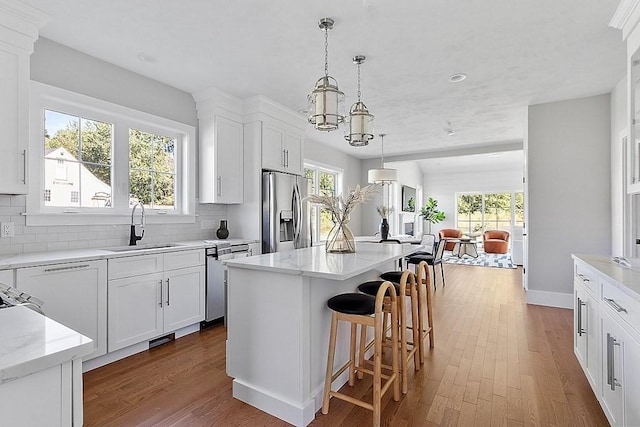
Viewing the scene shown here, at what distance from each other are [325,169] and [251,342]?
16.0 feet

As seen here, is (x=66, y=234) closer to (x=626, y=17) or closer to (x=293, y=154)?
A: (x=293, y=154)

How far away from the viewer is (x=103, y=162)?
3.18m

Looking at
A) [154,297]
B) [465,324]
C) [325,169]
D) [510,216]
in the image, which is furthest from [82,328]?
[510,216]

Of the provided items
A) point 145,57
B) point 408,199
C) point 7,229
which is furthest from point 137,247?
point 408,199

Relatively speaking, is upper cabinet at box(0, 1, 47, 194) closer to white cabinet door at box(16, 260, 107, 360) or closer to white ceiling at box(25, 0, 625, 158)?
white ceiling at box(25, 0, 625, 158)

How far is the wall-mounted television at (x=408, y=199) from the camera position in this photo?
961 cm

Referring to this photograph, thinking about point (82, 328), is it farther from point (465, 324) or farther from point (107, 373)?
point (465, 324)

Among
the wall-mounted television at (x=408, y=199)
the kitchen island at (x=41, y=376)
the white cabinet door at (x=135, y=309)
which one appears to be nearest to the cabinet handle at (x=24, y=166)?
the white cabinet door at (x=135, y=309)

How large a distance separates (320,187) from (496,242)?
232 inches

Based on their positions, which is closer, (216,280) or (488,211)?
(216,280)

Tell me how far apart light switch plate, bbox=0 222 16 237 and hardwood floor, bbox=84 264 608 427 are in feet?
4.00

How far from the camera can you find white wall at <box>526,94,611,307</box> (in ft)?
13.0

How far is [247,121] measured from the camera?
420 centimetres

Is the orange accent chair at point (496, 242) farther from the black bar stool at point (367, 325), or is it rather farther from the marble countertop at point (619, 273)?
the black bar stool at point (367, 325)
